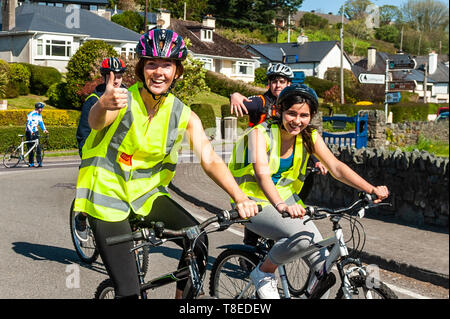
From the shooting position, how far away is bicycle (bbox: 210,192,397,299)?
3545mm

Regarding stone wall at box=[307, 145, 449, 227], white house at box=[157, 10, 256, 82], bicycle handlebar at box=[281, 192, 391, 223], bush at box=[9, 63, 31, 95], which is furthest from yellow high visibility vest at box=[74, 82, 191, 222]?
white house at box=[157, 10, 256, 82]

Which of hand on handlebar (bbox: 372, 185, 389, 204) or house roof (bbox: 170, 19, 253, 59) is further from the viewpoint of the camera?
house roof (bbox: 170, 19, 253, 59)

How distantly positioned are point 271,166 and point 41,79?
40270 mm

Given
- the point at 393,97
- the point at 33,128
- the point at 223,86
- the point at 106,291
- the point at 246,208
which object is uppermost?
the point at 223,86

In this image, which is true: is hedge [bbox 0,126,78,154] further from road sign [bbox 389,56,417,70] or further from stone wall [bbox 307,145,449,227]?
stone wall [bbox 307,145,449,227]

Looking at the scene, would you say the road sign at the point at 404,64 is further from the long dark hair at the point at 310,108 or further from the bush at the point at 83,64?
the bush at the point at 83,64

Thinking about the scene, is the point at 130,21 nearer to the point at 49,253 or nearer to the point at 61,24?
the point at 61,24

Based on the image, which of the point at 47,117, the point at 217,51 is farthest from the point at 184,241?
the point at 217,51

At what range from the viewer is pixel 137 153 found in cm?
365

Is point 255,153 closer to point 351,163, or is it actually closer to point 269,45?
point 351,163

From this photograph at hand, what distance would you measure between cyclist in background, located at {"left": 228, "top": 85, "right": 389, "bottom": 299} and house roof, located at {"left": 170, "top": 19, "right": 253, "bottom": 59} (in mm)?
59845

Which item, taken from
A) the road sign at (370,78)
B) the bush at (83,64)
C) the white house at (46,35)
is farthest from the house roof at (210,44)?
the road sign at (370,78)

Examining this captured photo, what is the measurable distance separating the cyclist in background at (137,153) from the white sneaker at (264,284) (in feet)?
1.62

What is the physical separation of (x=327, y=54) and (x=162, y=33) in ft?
241
